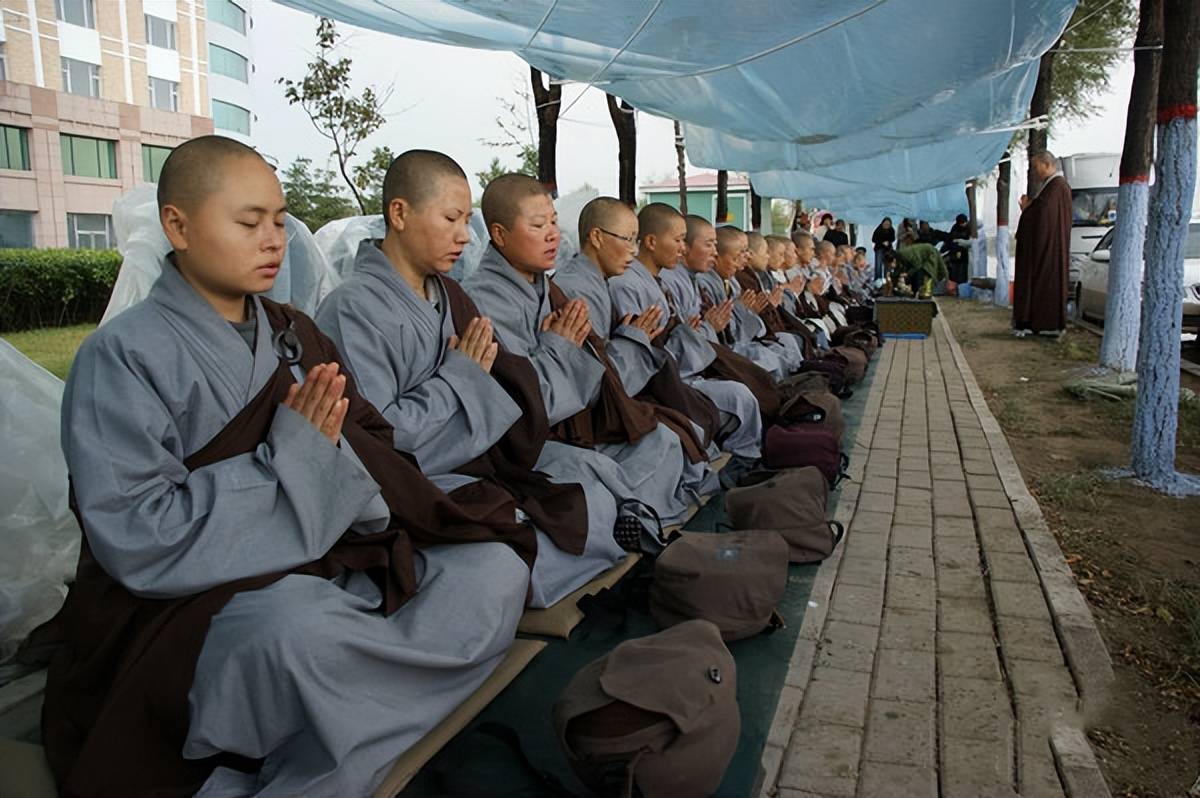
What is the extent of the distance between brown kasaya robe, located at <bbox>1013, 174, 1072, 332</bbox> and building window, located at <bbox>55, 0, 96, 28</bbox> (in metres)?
29.3

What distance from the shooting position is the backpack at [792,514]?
12.3 ft

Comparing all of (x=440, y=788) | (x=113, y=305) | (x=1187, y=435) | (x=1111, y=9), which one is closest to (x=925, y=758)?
(x=440, y=788)

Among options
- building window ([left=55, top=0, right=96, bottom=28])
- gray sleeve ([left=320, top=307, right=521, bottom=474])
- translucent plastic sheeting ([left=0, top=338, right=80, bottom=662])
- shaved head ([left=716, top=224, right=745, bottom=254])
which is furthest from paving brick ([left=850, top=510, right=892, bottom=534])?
building window ([left=55, top=0, right=96, bottom=28])

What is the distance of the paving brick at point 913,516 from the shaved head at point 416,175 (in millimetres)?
2559

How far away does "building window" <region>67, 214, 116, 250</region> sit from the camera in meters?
27.6

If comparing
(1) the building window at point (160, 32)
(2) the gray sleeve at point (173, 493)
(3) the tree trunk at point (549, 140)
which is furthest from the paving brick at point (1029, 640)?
(1) the building window at point (160, 32)

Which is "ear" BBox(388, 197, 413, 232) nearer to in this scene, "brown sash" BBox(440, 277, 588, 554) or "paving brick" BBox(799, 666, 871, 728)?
"brown sash" BBox(440, 277, 588, 554)

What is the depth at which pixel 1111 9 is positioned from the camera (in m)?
16.4

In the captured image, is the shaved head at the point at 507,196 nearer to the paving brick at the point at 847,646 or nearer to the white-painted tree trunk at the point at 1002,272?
the paving brick at the point at 847,646

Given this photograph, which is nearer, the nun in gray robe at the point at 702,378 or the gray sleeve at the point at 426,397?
the gray sleeve at the point at 426,397

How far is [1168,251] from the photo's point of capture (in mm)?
4840

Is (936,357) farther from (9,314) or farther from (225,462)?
(9,314)

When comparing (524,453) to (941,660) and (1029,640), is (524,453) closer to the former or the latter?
(941,660)

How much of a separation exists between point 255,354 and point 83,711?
3.01ft
